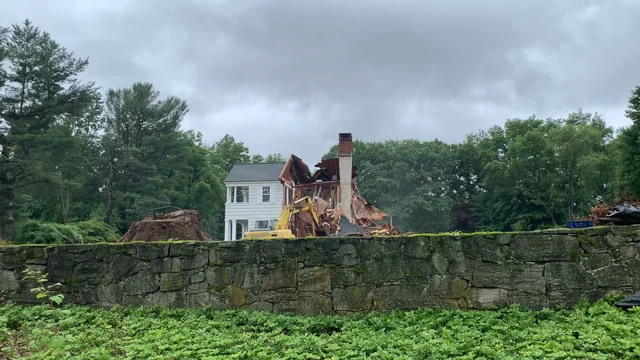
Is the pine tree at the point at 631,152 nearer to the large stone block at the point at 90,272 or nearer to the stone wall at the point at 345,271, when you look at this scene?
the stone wall at the point at 345,271

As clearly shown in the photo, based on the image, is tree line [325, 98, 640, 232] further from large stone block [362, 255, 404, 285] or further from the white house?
large stone block [362, 255, 404, 285]

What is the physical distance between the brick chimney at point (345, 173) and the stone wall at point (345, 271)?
30.4 feet

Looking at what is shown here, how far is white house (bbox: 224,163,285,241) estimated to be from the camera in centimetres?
2892

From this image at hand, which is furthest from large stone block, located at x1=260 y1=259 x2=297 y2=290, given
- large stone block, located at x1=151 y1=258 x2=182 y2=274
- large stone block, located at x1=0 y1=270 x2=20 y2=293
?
large stone block, located at x1=0 y1=270 x2=20 y2=293

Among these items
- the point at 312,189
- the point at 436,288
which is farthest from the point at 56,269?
the point at 312,189

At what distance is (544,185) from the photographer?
110 feet

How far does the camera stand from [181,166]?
116ft

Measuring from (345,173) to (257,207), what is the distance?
14222mm

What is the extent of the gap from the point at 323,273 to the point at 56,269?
11.8 feet

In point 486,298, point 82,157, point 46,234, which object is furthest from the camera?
point 82,157

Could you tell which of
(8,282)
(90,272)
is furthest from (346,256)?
(8,282)

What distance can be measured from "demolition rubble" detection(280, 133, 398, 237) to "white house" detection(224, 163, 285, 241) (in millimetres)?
12127

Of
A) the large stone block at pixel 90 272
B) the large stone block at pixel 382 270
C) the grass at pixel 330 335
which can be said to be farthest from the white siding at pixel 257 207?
the large stone block at pixel 382 270

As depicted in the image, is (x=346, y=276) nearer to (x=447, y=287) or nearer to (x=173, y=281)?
(x=447, y=287)
